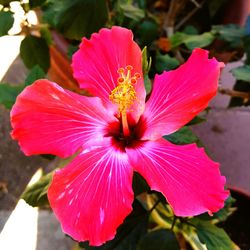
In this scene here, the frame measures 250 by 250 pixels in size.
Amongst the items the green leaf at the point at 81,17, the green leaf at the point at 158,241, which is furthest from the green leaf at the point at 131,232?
the green leaf at the point at 81,17

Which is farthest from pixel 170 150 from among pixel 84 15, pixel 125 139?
pixel 84 15

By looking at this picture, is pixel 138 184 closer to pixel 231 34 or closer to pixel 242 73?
pixel 242 73

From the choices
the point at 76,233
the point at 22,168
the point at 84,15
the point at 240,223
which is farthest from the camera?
the point at 22,168

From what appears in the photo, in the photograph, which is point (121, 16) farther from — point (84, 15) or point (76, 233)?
point (76, 233)

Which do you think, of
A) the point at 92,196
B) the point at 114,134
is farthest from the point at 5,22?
the point at 92,196

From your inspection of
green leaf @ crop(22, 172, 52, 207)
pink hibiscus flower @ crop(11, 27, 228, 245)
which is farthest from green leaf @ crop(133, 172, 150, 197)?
green leaf @ crop(22, 172, 52, 207)

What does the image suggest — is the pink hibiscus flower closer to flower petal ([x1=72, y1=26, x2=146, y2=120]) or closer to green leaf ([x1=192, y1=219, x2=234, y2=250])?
flower petal ([x1=72, y1=26, x2=146, y2=120])
